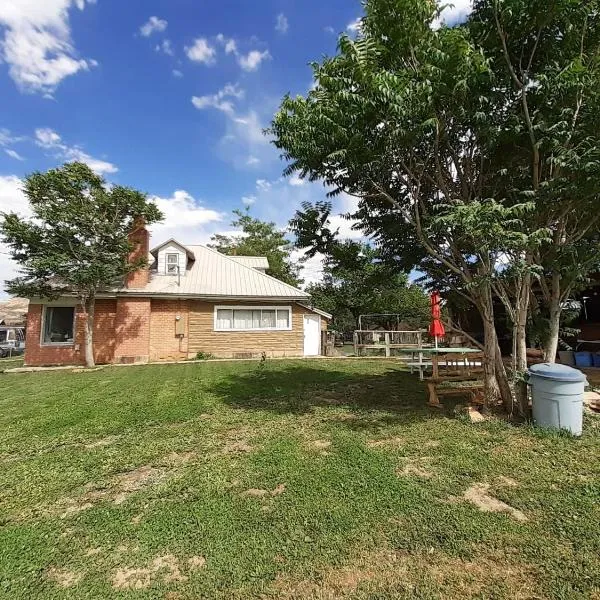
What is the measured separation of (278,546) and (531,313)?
5981 millimetres

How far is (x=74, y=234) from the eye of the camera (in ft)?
44.3

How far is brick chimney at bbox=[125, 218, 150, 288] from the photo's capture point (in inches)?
613

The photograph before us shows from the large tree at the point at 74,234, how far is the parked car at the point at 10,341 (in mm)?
12491

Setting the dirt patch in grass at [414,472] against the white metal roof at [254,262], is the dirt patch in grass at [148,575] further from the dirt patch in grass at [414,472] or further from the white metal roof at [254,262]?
the white metal roof at [254,262]

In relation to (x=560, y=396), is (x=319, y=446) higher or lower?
lower

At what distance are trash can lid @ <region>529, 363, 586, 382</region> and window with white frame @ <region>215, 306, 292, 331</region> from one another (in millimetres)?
12974

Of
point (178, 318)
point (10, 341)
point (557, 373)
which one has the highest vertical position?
point (178, 318)

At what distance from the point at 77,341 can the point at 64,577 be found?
1533cm

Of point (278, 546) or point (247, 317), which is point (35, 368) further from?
point (278, 546)

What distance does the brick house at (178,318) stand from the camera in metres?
15.3

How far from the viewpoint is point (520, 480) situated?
3.61 metres

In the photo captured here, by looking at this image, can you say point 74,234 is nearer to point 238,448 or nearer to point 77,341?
point 77,341

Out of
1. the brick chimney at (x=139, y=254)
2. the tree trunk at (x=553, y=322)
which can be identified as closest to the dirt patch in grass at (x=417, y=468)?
the tree trunk at (x=553, y=322)

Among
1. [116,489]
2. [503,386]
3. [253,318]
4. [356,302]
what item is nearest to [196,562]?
[116,489]
